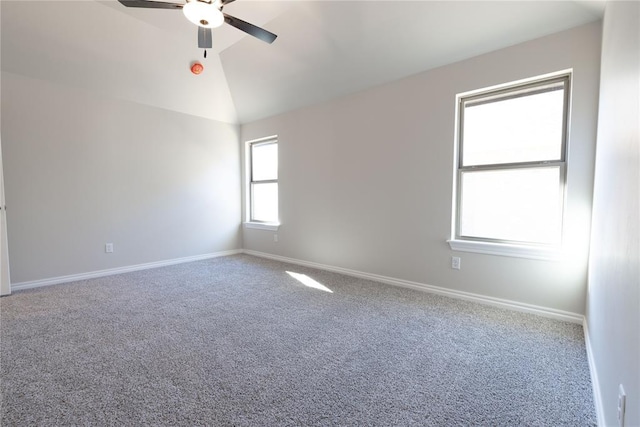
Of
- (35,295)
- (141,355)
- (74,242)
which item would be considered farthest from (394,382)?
(74,242)

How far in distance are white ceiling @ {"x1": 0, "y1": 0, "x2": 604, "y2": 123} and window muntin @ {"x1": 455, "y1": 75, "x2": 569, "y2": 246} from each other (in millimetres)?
523

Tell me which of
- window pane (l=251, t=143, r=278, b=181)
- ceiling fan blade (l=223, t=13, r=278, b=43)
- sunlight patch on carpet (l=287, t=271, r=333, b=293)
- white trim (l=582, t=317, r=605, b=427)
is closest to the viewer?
white trim (l=582, t=317, r=605, b=427)

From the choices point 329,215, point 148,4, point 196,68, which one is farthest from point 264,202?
point 148,4

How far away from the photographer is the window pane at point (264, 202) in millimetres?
4988

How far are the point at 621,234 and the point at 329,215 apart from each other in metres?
3.14

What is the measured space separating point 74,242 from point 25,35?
2.32 meters

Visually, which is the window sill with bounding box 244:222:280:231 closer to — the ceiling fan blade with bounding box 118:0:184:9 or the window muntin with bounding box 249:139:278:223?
the window muntin with bounding box 249:139:278:223

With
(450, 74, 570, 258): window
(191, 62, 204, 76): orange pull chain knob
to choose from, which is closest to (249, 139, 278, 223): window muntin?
(191, 62, 204, 76): orange pull chain knob

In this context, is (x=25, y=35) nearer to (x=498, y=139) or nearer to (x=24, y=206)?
(x=24, y=206)

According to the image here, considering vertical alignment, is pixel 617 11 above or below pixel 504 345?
above

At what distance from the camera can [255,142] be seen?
5.23 m

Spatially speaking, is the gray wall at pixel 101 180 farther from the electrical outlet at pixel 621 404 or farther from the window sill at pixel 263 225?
the electrical outlet at pixel 621 404

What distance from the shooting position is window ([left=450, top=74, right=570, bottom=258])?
8.20 ft

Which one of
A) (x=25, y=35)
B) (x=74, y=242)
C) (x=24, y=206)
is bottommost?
(x=74, y=242)
